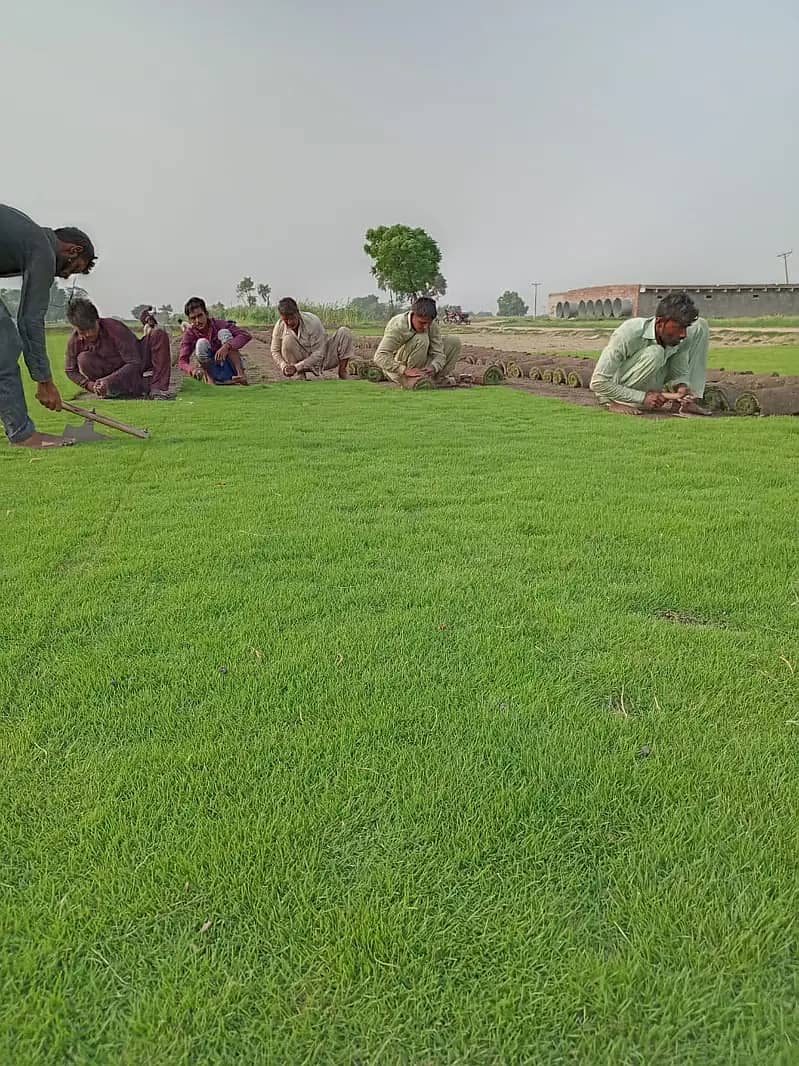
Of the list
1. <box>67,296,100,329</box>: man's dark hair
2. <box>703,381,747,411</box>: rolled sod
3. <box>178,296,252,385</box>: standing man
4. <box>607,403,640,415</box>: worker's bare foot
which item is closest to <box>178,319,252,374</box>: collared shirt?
<box>178,296,252,385</box>: standing man

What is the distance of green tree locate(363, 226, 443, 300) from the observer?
4131 cm

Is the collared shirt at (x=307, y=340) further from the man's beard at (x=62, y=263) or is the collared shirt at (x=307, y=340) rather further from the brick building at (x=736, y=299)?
the brick building at (x=736, y=299)

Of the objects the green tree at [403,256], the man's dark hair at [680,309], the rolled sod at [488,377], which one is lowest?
the rolled sod at [488,377]

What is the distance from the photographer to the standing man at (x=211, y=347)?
860 cm

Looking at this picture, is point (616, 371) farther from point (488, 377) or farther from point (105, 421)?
point (105, 421)

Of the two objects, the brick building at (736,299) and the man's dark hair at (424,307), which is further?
the brick building at (736,299)

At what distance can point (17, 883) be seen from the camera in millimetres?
1149

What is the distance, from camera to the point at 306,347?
9.82 meters

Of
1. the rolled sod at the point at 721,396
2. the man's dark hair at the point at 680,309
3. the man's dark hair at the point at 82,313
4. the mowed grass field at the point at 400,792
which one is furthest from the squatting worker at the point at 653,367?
the man's dark hair at the point at 82,313

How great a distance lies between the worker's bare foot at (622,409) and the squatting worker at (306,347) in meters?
4.75

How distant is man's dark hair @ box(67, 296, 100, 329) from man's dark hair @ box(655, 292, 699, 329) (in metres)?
5.40

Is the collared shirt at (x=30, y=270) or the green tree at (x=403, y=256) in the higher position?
the green tree at (x=403, y=256)

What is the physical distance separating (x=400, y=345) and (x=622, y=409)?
10.7 feet

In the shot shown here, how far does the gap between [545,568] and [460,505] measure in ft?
2.81
